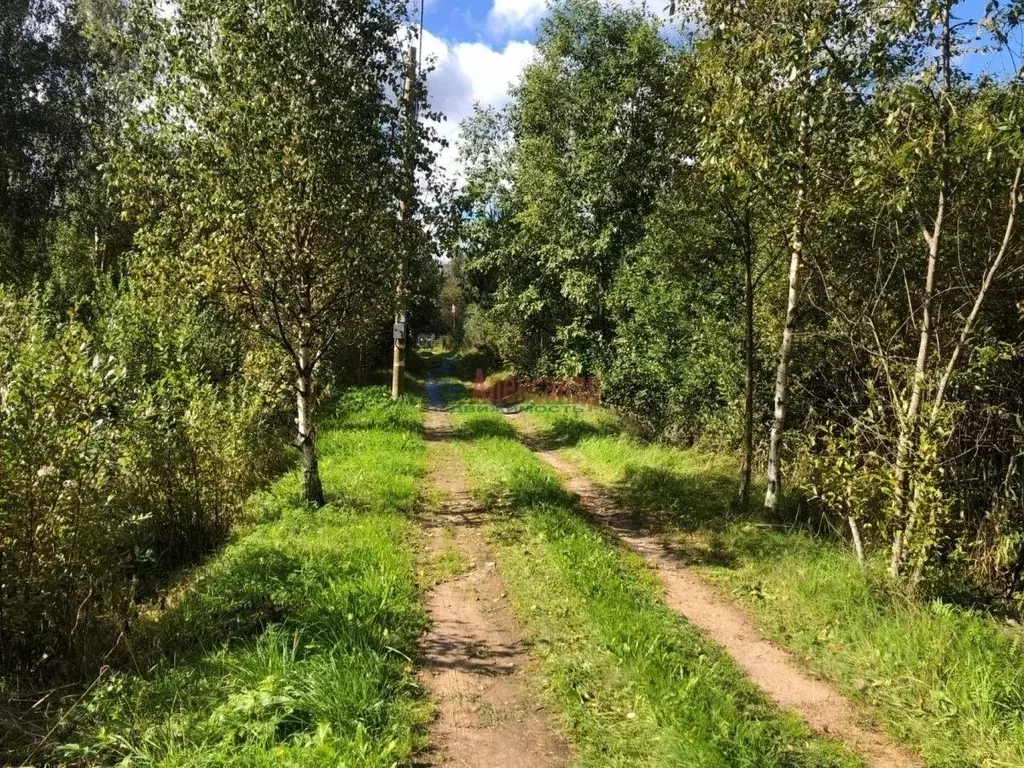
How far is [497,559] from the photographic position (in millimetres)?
7590

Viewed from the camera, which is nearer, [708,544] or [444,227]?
[708,544]

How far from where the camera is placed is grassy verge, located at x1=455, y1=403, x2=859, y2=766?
4.16 meters

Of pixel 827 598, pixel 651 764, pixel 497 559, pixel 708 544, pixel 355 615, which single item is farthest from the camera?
pixel 708 544

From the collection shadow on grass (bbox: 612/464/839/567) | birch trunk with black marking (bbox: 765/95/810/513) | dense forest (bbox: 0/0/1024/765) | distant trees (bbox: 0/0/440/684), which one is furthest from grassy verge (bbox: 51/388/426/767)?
birch trunk with black marking (bbox: 765/95/810/513)

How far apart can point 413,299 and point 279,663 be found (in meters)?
8.68

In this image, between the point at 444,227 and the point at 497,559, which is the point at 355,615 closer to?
the point at 497,559

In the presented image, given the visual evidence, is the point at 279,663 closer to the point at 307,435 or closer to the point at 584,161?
the point at 307,435

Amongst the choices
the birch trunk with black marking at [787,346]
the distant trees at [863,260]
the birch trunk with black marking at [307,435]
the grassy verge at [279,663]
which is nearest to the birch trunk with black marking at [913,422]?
the distant trees at [863,260]

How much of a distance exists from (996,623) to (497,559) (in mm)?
4938

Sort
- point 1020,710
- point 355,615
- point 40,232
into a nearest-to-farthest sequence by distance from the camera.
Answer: point 1020,710
point 355,615
point 40,232

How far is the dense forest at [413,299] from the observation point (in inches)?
209

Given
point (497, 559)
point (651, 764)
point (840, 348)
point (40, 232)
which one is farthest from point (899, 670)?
point (40, 232)

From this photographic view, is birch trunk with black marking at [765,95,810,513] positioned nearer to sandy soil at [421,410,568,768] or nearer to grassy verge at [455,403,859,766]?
grassy verge at [455,403,859,766]

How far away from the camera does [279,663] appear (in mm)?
4742
